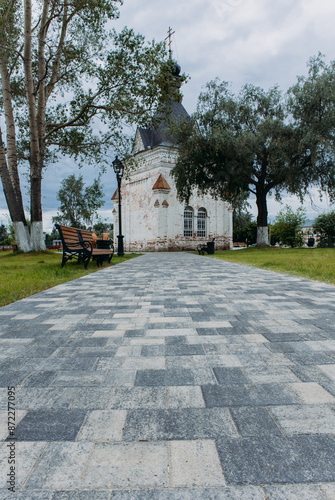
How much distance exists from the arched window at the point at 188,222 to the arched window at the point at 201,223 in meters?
0.95

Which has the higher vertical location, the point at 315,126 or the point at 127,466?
the point at 315,126

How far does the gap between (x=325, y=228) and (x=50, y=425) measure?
3398 centimetres

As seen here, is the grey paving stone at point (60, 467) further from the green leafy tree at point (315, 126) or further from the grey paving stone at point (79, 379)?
the green leafy tree at point (315, 126)

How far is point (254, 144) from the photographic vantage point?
23828 mm

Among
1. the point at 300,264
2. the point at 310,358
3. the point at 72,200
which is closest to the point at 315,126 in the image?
the point at 300,264

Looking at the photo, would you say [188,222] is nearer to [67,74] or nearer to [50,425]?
[67,74]

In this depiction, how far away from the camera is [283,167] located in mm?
23844

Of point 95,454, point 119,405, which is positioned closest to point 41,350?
point 119,405

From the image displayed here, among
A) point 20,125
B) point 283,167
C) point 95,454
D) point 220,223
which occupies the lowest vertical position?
point 95,454

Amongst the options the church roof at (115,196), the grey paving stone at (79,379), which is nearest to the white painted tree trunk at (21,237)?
the grey paving stone at (79,379)

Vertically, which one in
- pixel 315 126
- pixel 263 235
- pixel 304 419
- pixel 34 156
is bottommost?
pixel 304 419

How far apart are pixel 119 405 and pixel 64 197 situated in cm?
5727

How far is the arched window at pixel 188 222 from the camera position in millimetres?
33250

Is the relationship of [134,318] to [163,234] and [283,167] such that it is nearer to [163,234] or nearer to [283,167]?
[283,167]
